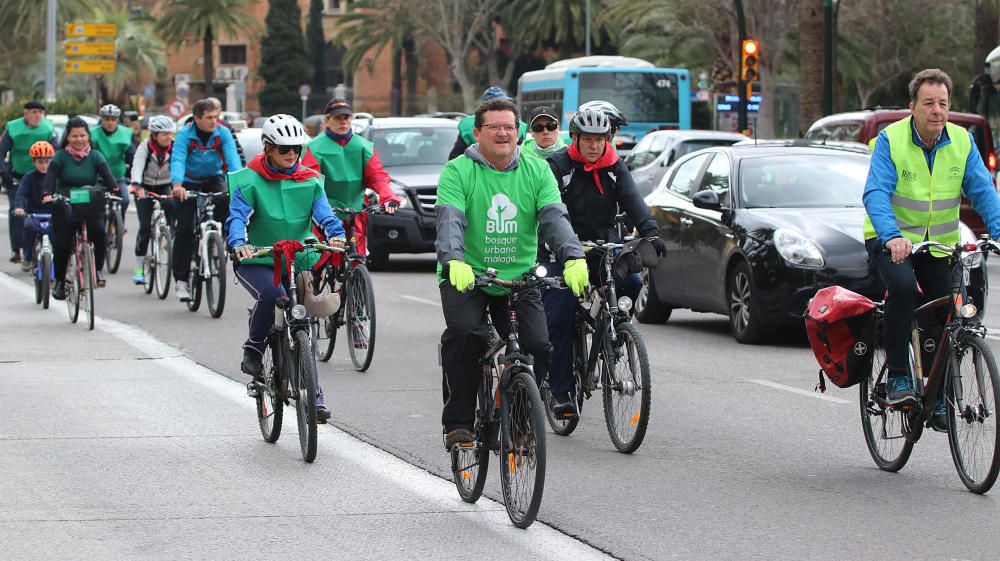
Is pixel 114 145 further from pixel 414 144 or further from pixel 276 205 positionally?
pixel 276 205

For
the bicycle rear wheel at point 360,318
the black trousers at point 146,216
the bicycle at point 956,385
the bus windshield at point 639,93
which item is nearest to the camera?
the bicycle at point 956,385

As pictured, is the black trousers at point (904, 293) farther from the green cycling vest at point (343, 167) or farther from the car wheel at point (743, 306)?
the green cycling vest at point (343, 167)

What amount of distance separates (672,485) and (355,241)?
531 cm

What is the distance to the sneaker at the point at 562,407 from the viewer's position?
29.2ft

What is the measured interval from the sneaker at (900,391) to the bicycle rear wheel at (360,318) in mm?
4615

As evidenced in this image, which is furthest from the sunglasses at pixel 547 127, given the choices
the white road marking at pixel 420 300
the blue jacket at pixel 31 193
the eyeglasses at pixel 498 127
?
the blue jacket at pixel 31 193

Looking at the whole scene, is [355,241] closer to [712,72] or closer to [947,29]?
[712,72]

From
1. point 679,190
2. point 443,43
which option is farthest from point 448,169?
point 443,43

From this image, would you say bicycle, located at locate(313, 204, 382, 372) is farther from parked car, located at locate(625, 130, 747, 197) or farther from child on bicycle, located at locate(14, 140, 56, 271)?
parked car, located at locate(625, 130, 747, 197)

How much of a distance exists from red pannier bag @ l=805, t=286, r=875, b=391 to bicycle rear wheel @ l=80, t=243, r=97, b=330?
769cm

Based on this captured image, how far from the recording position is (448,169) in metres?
7.10

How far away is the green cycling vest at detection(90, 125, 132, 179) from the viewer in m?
19.6

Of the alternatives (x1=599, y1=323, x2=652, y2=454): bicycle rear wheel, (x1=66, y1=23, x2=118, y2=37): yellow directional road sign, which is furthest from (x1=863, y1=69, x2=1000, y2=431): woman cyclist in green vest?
(x1=66, y1=23, x2=118, y2=37): yellow directional road sign

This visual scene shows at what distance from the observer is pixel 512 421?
685 centimetres
